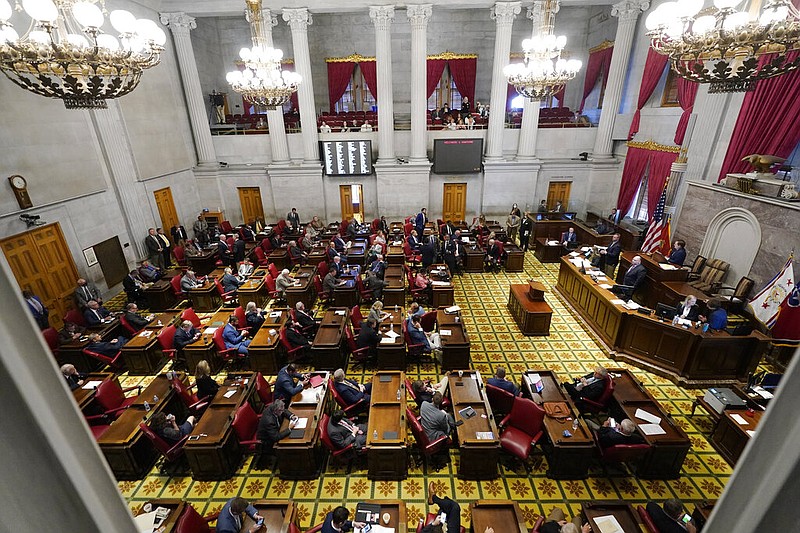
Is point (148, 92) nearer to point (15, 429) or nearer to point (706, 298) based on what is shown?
point (15, 429)

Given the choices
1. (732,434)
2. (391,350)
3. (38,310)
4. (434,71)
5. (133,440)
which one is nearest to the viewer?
(133,440)

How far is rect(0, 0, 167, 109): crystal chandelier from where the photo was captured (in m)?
4.50

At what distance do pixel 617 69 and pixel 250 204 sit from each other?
1582 centimetres

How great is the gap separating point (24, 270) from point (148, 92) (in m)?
7.49

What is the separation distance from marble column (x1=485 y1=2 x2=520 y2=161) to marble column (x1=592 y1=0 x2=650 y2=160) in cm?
389

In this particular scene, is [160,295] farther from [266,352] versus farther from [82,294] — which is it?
[266,352]

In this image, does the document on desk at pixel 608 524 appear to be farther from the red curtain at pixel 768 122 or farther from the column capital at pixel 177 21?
the column capital at pixel 177 21

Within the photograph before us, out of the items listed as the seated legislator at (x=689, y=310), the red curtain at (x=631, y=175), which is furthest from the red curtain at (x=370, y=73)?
the seated legislator at (x=689, y=310)

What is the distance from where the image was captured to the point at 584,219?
17250mm

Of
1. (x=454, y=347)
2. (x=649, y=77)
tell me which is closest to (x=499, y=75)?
(x=649, y=77)

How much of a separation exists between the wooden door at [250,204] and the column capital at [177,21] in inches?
240

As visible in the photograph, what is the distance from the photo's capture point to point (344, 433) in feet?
18.4

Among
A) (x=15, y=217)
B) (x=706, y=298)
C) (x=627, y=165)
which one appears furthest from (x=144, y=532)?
(x=627, y=165)

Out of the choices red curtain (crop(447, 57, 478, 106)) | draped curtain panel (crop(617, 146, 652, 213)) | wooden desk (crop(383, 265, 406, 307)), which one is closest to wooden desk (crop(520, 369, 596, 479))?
wooden desk (crop(383, 265, 406, 307))
